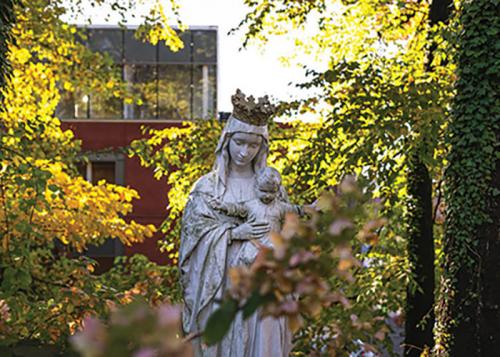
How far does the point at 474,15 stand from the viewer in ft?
30.2

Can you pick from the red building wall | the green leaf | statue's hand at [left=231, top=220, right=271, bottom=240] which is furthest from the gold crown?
the red building wall

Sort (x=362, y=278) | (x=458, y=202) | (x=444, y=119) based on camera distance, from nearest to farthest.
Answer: (x=458, y=202) → (x=444, y=119) → (x=362, y=278)

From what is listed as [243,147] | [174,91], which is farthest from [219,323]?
[174,91]

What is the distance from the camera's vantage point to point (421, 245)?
14.1 metres

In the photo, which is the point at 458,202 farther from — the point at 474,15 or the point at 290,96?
the point at 290,96

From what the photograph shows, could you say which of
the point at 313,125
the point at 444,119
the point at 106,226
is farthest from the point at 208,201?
the point at 313,125

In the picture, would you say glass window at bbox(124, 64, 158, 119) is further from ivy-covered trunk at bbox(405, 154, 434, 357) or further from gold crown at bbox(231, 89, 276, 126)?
gold crown at bbox(231, 89, 276, 126)

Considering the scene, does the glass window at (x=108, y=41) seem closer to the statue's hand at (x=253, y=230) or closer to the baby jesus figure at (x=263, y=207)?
the baby jesus figure at (x=263, y=207)

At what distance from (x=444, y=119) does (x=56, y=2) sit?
650 centimetres

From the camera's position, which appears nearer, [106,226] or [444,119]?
[444,119]

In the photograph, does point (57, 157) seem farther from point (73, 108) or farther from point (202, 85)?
point (202, 85)

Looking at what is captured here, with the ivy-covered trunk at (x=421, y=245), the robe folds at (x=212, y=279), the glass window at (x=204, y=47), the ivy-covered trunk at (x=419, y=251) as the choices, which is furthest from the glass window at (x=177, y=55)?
the robe folds at (x=212, y=279)

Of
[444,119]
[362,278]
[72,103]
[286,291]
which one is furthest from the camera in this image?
[72,103]

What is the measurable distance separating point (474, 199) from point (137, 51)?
28.1 m
